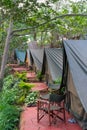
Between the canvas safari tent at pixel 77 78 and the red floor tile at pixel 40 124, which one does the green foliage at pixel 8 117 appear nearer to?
the red floor tile at pixel 40 124

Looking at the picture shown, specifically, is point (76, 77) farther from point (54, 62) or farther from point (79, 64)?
point (54, 62)

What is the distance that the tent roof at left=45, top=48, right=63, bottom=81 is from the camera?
412 inches

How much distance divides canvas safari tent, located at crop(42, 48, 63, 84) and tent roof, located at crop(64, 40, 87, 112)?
3.43 meters

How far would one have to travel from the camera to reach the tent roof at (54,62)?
10457 mm

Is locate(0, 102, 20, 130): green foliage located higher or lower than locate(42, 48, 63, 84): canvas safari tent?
lower

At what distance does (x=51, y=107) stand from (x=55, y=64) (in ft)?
16.3

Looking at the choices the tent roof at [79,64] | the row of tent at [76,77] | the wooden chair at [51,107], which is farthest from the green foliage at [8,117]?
the tent roof at [79,64]

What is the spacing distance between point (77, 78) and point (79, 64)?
56 cm

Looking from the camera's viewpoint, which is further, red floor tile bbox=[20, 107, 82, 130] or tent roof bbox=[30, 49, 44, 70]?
tent roof bbox=[30, 49, 44, 70]

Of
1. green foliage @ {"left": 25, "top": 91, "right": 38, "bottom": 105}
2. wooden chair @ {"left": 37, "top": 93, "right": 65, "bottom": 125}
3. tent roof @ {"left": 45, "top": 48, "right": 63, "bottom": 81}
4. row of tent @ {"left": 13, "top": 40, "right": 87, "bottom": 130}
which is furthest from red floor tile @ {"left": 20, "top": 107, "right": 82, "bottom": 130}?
tent roof @ {"left": 45, "top": 48, "right": 63, "bottom": 81}

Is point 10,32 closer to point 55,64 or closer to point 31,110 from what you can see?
point 31,110

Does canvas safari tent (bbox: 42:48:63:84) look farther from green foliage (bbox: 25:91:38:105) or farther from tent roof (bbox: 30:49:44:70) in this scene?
tent roof (bbox: 30:49:44:70)

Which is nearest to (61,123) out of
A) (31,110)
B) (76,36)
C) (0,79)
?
(31,110)

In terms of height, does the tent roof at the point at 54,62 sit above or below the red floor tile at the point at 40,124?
above
